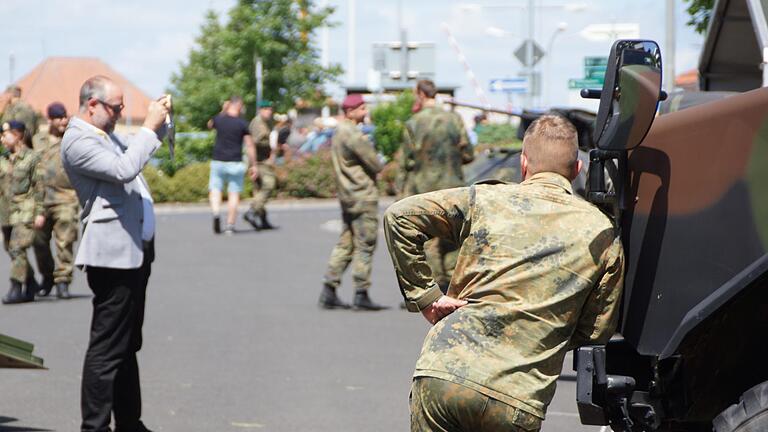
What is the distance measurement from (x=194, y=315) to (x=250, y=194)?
16520 mm

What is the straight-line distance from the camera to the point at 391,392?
311 inches

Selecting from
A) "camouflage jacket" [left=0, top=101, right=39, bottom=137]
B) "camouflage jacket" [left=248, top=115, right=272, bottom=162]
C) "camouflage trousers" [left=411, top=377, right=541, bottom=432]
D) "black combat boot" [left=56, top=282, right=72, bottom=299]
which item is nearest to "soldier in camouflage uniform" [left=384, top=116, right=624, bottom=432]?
"camouflage trousers" [left=411, top=377, right=541, bottom=432]

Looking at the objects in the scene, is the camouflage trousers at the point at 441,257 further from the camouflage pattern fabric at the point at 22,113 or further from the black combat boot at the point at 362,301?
the camouflage pattern fabric at the point at 22,113

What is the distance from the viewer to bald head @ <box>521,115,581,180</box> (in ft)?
12.5

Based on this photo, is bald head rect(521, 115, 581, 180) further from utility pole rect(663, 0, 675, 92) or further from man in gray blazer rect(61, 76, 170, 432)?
utility pole rect(663, 0, 675, 92)

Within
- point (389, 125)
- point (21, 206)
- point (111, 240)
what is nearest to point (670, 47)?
point (21, 206)

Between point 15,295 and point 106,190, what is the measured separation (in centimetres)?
658

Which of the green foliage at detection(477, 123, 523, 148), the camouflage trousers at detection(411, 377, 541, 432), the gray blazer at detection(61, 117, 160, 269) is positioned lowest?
the green foliage at detection(477, 123, 523, 148)

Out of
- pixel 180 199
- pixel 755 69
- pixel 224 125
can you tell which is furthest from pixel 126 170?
pixel 180 199

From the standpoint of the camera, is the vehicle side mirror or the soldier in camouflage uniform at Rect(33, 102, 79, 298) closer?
the vehicle side mirror

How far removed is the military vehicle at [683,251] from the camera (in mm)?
3662

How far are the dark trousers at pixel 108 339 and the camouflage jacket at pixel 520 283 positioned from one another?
284cm

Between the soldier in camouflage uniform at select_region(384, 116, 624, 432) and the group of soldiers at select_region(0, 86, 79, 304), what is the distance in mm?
9407

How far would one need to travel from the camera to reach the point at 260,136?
20.7 meters
